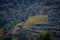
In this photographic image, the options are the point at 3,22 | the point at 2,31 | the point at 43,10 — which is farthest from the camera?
the point at 43,10

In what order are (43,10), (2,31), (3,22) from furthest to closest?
(43,10) < (3,22) < (2,31)

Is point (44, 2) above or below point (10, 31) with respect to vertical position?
above

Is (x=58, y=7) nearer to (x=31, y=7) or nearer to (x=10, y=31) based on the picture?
(x=31, y=7)

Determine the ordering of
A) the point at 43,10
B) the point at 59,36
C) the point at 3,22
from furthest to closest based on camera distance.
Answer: the point at 43,10
the point at 3,22
the point at 59,36

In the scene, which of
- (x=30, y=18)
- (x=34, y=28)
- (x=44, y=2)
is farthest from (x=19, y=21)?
(x=44, y=2)

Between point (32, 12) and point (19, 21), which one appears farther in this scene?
point (32, 12)

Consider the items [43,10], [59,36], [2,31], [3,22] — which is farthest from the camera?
[43,10]

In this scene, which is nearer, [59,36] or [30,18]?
[59,36]

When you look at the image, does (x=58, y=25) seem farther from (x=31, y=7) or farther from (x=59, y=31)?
(x=31, y=7)

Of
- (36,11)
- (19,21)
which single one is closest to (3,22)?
(19,21)

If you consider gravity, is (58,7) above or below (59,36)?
above
